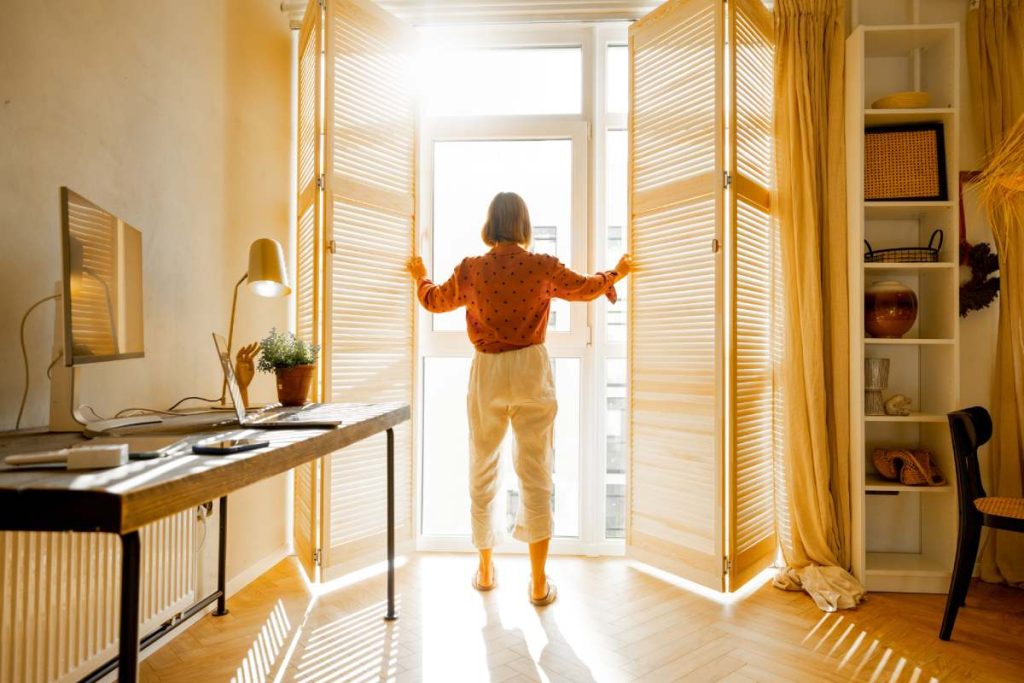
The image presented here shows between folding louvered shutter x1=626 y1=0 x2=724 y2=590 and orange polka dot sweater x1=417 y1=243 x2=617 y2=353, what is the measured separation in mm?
308

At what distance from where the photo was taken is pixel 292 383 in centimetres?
214

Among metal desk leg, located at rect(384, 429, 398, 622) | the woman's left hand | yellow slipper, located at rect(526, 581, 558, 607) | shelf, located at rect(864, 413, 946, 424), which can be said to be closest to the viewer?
metal desk leg, located at rect(384, 429, 398, 622)

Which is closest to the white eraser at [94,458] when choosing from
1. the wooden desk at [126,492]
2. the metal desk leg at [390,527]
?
the wooden desk at [126,492]

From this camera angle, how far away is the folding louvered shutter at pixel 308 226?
102 inches

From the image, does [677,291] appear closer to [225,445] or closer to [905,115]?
[905,115]

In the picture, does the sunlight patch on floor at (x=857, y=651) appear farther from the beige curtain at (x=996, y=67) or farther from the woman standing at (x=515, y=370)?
the beige curtain at (x=996, y=67)

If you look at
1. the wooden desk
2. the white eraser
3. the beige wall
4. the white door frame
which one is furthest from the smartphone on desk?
the white door frame

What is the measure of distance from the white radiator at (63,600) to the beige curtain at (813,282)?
2.28 meters

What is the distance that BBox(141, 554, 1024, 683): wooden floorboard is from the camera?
189 cm

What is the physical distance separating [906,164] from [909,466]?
122 cm

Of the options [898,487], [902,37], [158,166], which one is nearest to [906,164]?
[902,37]

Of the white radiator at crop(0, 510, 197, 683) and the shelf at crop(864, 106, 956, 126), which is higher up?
the shelf at crop(864, 106, 956, 126)

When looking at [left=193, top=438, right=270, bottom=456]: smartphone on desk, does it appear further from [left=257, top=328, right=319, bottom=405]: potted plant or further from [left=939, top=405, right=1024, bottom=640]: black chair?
[left=939, top=405, right=1024, bottom=640]: black chair

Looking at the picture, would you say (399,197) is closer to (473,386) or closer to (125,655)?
(473,386)
